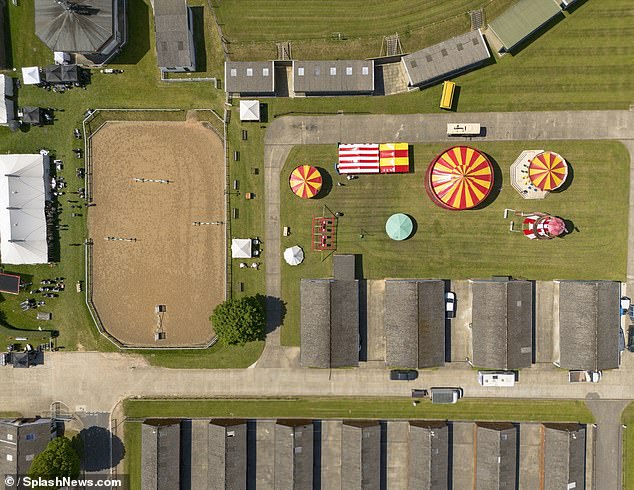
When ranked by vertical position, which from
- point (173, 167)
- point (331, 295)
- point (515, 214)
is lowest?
point (331, 295)

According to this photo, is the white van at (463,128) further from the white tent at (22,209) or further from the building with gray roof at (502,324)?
the white tent at (22,209)

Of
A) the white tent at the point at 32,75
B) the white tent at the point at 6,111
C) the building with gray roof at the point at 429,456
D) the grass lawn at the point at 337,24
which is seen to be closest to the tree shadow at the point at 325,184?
the grass lawn at the point at 337,24

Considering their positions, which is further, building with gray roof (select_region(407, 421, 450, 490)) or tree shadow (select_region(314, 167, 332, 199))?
tree shadow (select_region(314, 167, 332, 199))

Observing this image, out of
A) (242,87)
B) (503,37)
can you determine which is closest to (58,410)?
(242,87)

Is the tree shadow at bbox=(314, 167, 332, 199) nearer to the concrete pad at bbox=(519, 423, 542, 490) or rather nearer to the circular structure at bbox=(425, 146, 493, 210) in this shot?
the circular structure at bbox=(425, 146, 493, 210)

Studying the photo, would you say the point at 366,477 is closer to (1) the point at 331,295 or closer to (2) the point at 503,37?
(1) the point at 331,295

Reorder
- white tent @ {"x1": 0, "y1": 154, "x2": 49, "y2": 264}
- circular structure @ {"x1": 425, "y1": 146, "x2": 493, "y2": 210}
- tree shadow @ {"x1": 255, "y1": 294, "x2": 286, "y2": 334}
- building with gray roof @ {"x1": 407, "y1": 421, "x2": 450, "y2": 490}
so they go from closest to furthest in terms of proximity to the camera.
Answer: circular structure @ {"x1": 425, "y1": 146, "x2": 493, "y2": 210}
white tent @ {"x1": 0, "y1": 154, "x2": 49, "y2": 264}
building with gray roof @ {"x1": 407, "y1": 421, "x2": 450, "y2": 490}
tree shadow @ {"x1": 255, "y1": 294, "x2": 286, "y2": 334}

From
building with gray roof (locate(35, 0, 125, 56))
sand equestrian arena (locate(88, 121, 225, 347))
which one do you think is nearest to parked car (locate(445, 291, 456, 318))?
sand equestrian arena (locate(88, 121, 225, 347))
